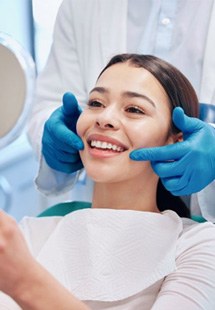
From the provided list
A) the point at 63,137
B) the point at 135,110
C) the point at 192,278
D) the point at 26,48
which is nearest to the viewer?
the point at 192,278

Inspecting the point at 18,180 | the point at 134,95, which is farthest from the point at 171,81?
the point at 18,180

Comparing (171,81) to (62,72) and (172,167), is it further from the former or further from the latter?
(62,72)

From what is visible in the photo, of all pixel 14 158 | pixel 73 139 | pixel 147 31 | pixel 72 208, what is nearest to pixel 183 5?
pixel 147 31

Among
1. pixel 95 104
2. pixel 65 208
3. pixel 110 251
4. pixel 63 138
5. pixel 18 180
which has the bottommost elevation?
pixel 18 180

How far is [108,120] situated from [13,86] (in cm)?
24

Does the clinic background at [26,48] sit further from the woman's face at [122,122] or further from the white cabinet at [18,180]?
the woman's face at [122,122]

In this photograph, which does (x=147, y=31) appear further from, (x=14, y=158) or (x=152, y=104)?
(x=14, y=158)

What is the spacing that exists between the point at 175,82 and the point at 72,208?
51 centimetres

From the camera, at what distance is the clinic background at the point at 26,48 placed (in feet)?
6.88

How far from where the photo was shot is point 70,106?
1.40 meters

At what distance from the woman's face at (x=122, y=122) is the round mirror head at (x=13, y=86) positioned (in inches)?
6.5

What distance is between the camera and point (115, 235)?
119 centimetres

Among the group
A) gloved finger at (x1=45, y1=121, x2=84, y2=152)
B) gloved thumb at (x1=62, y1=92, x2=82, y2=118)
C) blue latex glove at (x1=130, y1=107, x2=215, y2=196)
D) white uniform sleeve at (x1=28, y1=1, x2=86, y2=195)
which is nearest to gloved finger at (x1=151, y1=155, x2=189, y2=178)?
blue latex glove at (x1=130, y1=107, x2=215, y2=196)

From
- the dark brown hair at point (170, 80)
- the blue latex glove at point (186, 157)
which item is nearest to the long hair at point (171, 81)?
the dark brown hair at point (170, 80)
